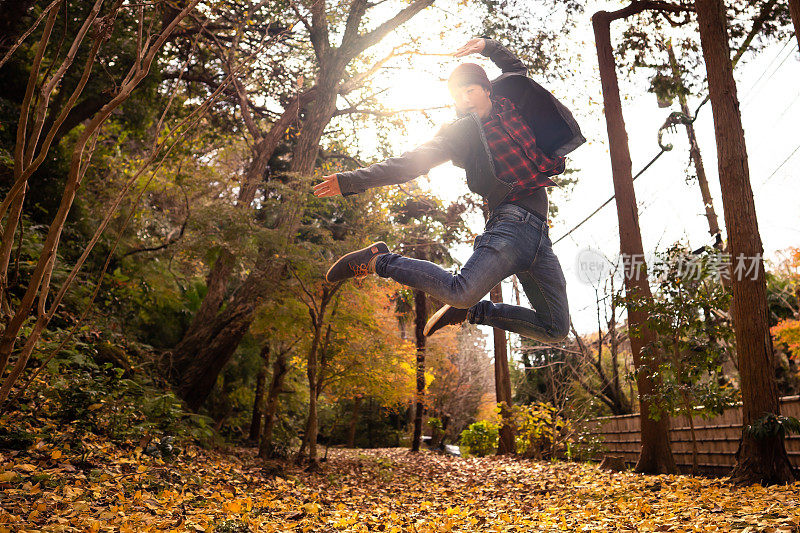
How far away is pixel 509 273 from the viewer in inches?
121

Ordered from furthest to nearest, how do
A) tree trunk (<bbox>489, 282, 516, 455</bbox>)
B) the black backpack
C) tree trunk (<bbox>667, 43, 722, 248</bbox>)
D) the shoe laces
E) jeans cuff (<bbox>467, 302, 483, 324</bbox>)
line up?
tree trunk (<bbox>489, 282, 516, 455</bbox>) → tree trunk (<bbox>667, 43, 722, 248</bbox>) → jeans cuff (<bbox>467, 302, 483, 324</bbox>) → the shoe laces → the black backpack

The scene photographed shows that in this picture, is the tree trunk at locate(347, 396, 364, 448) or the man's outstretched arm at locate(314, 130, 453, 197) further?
the tree trunk at locate(347, 396, 364, 448)

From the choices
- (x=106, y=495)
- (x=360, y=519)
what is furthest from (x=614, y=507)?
(x=106, y=495)

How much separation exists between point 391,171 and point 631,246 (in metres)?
6.85

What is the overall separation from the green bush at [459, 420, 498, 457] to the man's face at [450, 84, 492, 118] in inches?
573

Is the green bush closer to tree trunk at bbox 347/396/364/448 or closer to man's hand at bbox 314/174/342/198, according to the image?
tree trunk at bbox 347/396/364/448

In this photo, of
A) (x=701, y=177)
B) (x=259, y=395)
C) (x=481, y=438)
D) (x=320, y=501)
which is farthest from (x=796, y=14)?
(x=481, y=438)

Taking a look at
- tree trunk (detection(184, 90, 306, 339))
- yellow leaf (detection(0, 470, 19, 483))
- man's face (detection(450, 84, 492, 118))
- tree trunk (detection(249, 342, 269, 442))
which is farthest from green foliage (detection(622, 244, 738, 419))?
tree trunk (detection(249, 342, 269, 442))

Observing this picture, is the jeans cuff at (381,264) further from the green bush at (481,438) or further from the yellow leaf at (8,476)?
the green bush at (481,438)

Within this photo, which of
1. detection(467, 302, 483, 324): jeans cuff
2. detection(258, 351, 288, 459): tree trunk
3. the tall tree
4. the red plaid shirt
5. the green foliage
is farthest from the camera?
detection(258, 351, 288, 459): tree trunk

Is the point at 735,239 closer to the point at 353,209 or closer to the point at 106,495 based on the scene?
the point at 353,209

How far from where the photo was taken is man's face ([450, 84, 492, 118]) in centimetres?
320

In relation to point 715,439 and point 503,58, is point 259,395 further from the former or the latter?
point 503,58

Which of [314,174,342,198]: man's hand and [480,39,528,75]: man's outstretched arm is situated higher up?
[480,39,528,75]: man's outstretched arm
